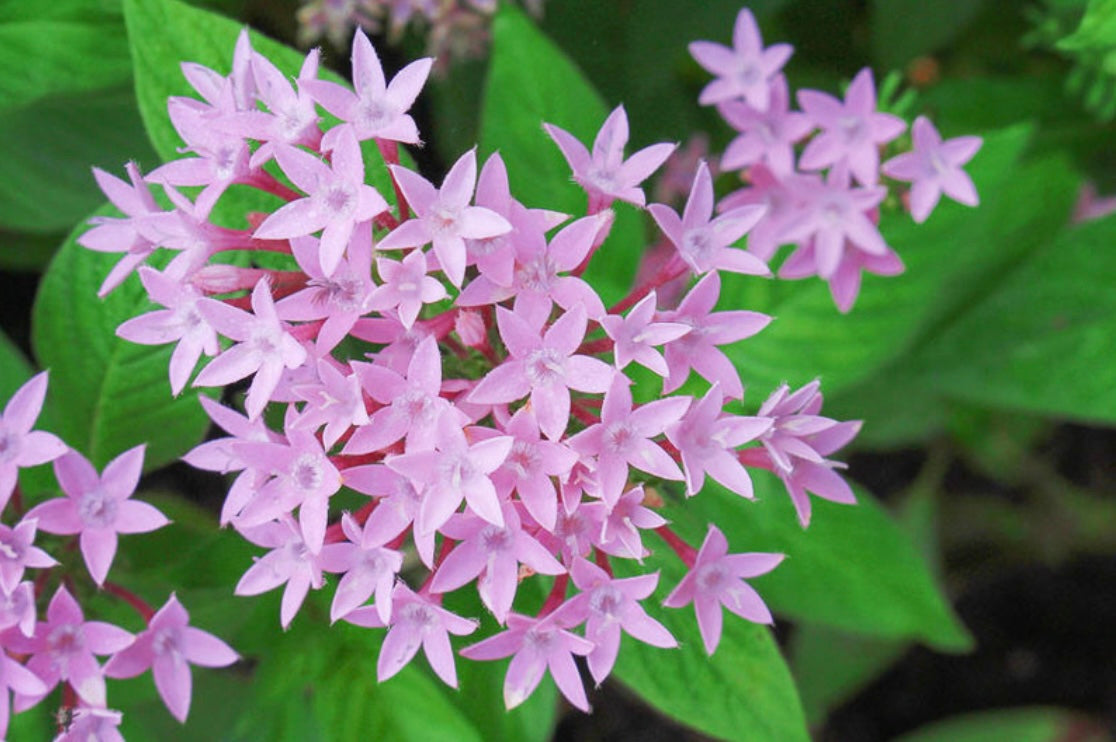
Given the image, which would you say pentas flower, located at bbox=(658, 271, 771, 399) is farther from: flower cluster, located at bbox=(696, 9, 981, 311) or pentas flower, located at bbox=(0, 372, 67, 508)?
pentas flower, located at bbox=(0, 372, 67, 508)

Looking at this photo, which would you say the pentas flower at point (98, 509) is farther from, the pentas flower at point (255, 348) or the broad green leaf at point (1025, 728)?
the broad green leaf at point (1025, 728)

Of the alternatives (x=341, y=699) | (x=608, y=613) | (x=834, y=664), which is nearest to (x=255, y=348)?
(x=608, y=613)

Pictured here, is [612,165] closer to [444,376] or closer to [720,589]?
[444,376]

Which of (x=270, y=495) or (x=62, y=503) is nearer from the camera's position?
(x=270, y=495)

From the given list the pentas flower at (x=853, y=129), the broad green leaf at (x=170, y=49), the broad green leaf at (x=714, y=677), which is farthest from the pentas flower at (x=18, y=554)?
the pentas flower at (x=853, y=129)

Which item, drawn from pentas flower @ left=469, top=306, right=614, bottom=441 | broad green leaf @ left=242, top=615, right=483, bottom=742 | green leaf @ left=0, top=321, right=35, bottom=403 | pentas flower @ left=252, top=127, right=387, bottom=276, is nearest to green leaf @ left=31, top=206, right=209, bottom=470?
green leaf @ left=0, top=321, right=35, bottom=403


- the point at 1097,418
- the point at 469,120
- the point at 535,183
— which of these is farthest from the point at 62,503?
the point at 1097,418

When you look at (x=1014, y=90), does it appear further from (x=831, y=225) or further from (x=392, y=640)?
(x=392, y=640)
